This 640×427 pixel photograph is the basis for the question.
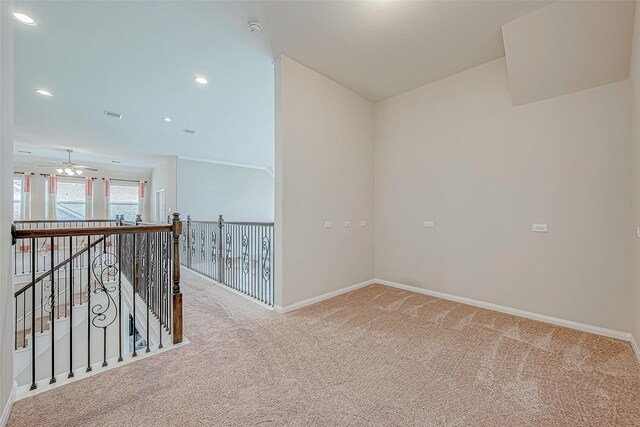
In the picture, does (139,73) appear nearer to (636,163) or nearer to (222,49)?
(222,49)

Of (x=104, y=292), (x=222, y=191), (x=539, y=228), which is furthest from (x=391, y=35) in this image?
(x=222, y=191)

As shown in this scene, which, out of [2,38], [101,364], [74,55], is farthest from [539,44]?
[74,55]

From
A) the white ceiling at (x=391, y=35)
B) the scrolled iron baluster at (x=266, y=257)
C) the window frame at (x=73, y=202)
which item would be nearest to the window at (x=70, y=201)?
the window frame at (x=73, y=202)

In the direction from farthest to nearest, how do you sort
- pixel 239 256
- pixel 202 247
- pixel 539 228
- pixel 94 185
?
pixel 94 185
pixel 202 247
pixel 239 256
pixel 539 228

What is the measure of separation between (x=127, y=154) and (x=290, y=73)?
7231mm

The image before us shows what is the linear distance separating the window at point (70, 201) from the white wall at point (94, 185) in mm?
256

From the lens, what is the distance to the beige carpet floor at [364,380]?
161cm

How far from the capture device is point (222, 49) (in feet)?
10.6

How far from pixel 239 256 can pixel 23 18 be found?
140 inches

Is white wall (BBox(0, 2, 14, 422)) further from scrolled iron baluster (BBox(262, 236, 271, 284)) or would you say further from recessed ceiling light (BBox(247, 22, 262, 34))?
scrolled iron baluster (BBox(262, 236, 271, 284))

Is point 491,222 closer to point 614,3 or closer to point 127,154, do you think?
point 614,3

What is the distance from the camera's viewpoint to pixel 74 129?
5816 mm

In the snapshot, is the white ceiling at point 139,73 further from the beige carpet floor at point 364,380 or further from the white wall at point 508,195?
the beige carpet floor at point 364,380

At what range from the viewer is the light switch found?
9.71ft
